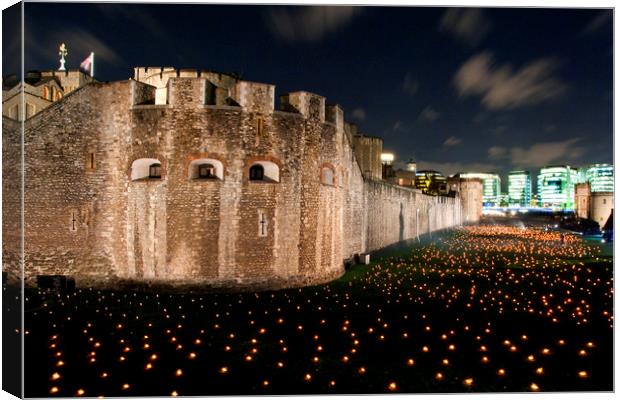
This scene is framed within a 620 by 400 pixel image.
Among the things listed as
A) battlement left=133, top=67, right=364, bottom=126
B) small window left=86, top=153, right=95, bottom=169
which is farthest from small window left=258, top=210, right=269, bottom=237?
small window left=86, top=153, right=95, bottom=169

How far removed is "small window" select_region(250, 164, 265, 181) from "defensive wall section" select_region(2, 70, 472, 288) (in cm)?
5

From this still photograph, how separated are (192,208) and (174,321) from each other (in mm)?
4086

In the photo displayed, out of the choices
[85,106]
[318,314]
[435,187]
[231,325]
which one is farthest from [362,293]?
[435,187]

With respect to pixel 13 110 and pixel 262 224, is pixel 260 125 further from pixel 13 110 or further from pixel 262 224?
pixel 13 110

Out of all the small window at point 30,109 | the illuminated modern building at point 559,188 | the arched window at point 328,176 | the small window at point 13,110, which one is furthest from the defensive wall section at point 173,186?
the illuminated modern building at point 559,188

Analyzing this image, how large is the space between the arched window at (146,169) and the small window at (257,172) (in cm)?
318

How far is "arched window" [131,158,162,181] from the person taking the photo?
1345cm

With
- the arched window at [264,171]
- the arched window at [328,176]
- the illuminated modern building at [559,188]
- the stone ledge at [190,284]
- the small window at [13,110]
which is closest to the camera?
the small window at [13,110]

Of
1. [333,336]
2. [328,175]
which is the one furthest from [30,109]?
[333,336]

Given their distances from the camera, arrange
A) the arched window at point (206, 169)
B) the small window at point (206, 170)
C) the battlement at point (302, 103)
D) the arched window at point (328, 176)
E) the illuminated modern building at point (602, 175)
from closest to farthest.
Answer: the illuminated modern building at point (602, 175)
the arched window at point (206, 169)
the small window at point (206, 170)
the battlement at point (302, 103)
the arched window at point (328, 176)

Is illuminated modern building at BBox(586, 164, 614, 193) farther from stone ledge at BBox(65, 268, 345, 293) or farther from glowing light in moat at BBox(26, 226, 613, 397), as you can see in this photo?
stone ledge at BBox(65, 268, 345, 293)

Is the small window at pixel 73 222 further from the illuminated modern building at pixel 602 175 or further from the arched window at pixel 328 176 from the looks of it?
the illuminated modern building at pixel 602 175

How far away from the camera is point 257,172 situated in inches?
555

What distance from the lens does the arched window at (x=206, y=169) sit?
1319 centimetres
